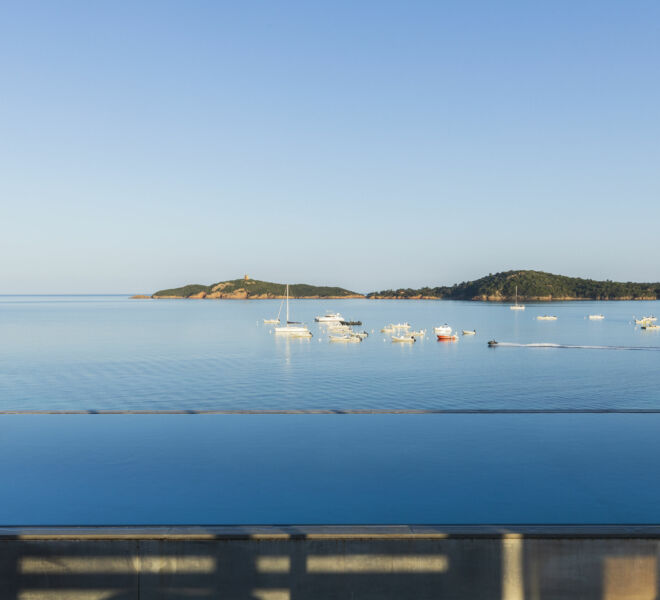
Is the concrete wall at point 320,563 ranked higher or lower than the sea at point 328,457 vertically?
higher

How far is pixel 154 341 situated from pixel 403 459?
193ft

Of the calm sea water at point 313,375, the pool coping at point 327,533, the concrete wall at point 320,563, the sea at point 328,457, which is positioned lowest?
the calm sea water at point 313,375

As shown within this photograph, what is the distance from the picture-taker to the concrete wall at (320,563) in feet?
23.0

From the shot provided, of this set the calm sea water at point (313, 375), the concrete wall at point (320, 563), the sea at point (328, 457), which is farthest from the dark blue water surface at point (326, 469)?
the calm sea water at point (313, 375)

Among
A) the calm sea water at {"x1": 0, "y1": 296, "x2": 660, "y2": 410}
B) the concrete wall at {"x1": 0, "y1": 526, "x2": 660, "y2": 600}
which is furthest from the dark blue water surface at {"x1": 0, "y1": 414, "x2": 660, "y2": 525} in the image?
the calm sea water at {"x1": 0, "y1": 296, "x2": 660, "y2": 410}

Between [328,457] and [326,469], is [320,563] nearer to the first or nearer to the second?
[326,469]

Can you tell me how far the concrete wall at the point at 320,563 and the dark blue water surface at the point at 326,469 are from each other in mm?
2461

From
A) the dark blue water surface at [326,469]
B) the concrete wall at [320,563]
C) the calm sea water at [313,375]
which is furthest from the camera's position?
the calm sea water at [313,375]

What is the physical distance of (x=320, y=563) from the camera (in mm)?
7055

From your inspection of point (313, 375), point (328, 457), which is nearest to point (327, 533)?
point (328, 457)

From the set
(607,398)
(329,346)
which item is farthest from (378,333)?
(607,398)

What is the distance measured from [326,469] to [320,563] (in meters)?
5.59

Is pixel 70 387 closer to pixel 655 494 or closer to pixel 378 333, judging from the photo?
pixel 655 494

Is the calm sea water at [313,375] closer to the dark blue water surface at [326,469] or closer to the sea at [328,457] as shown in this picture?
the sea at [328,457]
